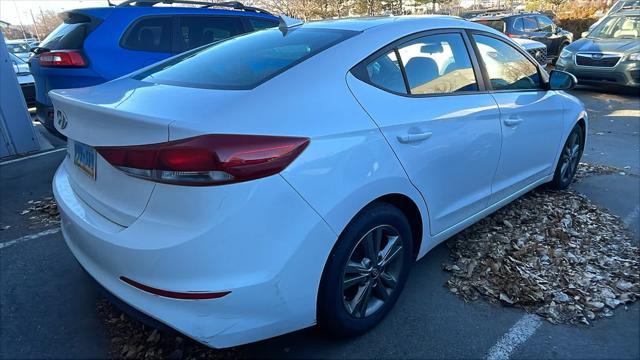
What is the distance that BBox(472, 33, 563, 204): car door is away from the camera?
314 centimetres

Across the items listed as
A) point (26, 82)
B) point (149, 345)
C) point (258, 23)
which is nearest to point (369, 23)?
point (149, 345)

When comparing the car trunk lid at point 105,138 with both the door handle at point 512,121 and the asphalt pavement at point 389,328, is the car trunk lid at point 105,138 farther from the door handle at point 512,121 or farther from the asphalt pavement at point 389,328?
the door handle at point 512,121

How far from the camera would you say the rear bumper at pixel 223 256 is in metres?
1.70

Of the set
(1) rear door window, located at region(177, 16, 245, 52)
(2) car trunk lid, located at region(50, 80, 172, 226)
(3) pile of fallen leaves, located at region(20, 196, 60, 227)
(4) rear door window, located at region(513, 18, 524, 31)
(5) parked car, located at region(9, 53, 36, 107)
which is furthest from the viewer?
(4) rear door window, located at region(513, 18, 524, 31)

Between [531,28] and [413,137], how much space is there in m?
12.2

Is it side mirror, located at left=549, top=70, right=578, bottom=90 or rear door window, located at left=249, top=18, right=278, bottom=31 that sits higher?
rear door window, located at left=249, top=18, right=278, bottom=31

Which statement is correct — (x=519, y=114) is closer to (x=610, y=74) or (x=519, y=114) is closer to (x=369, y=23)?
(x=369, y=23)

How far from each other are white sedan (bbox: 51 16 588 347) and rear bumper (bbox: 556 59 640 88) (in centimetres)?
783

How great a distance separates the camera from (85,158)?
2.16 meters

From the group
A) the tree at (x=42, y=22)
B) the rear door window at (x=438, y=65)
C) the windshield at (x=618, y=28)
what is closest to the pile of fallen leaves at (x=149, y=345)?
the rear door window at (x=438, y=65)

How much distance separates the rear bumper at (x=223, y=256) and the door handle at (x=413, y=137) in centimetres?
67

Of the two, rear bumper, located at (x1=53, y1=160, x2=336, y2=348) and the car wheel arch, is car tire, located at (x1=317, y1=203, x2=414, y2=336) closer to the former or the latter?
the car wheel arch

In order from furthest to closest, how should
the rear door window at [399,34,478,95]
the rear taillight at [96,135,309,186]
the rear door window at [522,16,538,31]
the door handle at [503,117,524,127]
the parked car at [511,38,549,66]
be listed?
the rear door window at [522,16,538,31]
the parked car at [511,38,549,66]
the door handle at [503,117,524,127]
the rear door window at [399,34,478,95]
the rear taillight at [96,135,309,186]

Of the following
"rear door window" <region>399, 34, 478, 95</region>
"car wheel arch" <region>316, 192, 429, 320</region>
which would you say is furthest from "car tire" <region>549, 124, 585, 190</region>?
"car wheel arch" <region>316, 192, 429, 320</region>
